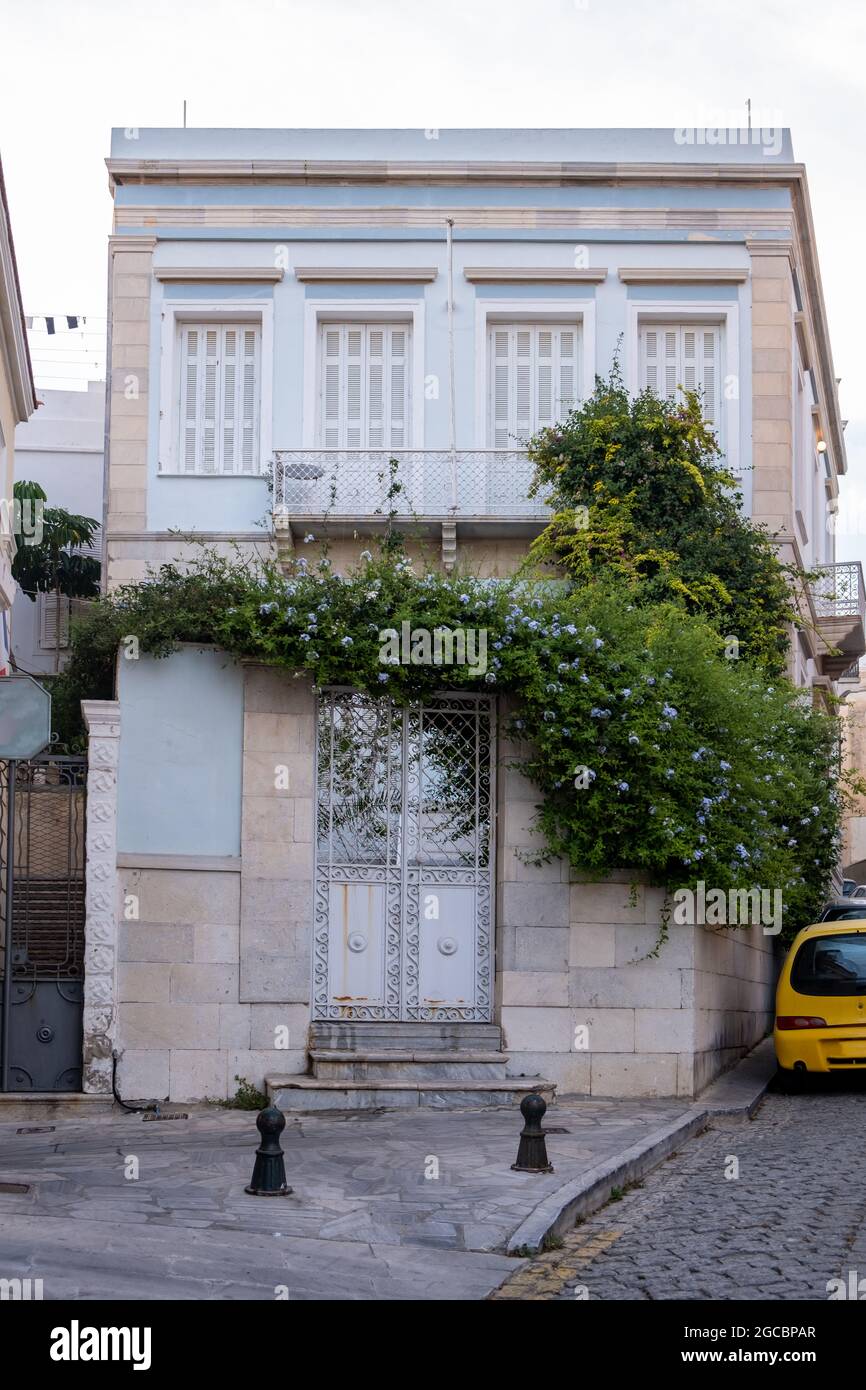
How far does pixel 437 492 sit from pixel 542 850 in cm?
639

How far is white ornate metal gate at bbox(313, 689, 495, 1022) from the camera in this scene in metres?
13.8

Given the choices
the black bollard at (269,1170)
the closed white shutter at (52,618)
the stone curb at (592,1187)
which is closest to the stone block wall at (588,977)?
the stone curb at (592,1187)

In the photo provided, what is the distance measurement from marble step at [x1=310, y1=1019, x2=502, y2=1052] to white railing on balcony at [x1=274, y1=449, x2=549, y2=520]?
22.0 ft

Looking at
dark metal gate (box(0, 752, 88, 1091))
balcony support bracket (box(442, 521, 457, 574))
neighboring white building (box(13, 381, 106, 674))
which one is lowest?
dark metal gate (box(0, 752, 88, 1091))

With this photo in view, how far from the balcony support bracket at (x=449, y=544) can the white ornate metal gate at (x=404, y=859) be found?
4760 mm

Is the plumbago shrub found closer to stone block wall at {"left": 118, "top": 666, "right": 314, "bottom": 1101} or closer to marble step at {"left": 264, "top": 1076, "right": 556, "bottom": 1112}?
stone block wall at {"left": 118, "top": 666, "right": 314, "bottom": 1101}

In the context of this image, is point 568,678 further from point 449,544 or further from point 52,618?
point 52,618

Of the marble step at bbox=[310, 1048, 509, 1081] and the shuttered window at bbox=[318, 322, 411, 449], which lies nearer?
the marble step at bbox=[310, 1048, 509, 1081]

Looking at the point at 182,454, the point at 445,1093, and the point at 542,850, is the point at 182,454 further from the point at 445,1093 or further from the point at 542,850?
the point at 445,1093

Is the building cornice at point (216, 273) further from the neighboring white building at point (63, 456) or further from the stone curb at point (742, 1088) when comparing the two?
the neighboring white building at point (63, 456)

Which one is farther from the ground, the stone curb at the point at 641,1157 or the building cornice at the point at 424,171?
the building cornice at the point at 424,171

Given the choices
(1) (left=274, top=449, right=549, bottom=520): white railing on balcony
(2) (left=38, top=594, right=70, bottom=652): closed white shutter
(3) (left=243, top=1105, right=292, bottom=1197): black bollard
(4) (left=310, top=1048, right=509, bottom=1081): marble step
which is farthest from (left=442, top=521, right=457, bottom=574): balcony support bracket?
(2) (left=38, top=594, right=70, bottom=652): closed white shutter

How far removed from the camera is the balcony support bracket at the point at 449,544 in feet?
60.7

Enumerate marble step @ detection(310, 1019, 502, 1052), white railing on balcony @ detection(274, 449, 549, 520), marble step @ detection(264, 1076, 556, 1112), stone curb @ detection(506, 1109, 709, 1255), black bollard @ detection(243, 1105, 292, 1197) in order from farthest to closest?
white railing on balcony @ detection(274, 449, 549, 520)
marble step @ detection(310, 1019, 502, 1052)
marble step @ detection(264, 1076, 556, 1112)
black bollard @ detection(243, 1105, 292, 1197)
stone curb @ detection(506, 1109, 709, 1255)
